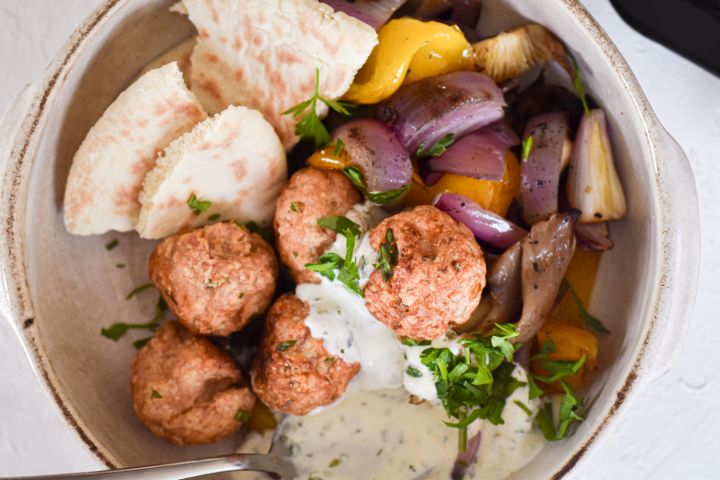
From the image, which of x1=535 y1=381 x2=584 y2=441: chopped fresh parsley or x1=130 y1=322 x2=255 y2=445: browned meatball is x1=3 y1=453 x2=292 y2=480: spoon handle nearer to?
x1=130 y1=322 x2=255 y2=445: browned meatball

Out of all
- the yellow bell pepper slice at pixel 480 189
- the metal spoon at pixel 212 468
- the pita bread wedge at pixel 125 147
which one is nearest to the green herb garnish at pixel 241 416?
the metal spoon at pixel 212 468

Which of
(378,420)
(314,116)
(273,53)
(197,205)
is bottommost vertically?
(378,420)

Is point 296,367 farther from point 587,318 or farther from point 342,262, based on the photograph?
point 587,318

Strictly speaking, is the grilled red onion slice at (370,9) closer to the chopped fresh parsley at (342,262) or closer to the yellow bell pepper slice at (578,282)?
the chopped fresh parsley at (342,262)

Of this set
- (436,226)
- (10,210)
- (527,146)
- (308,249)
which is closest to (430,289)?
(436,226)

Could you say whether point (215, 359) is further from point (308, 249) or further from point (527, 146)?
point (527, 146)

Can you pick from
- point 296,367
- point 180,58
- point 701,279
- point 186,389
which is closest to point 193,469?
point 186,389
